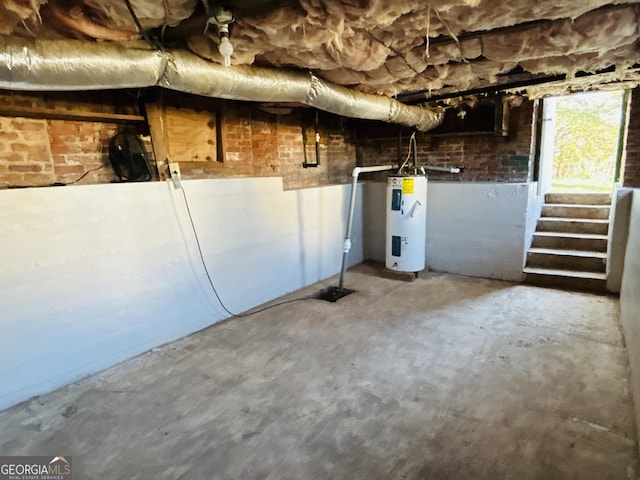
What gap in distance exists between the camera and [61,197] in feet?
Answer: 7.43

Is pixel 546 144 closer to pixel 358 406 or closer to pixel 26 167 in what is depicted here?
pixel 358 406

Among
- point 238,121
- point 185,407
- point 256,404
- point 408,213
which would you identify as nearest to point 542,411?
point 256,404

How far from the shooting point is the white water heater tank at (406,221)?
4.22 m

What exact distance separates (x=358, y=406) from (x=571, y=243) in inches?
143

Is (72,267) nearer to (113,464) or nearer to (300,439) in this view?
(113,464)

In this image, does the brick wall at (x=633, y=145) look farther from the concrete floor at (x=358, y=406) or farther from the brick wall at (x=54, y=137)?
the brick wall at (x=54, y=137)

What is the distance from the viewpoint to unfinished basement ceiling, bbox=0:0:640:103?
5.53 feet

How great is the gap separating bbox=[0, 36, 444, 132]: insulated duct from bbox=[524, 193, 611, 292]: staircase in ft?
10.0

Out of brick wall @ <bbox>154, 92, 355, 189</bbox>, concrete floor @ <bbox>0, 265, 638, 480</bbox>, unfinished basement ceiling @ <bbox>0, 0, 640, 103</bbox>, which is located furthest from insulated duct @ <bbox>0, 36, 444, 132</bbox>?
concrete floor @ <bbox>0, 265, 638, 480</bbox>

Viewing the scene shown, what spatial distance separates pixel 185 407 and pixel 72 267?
3.62ft

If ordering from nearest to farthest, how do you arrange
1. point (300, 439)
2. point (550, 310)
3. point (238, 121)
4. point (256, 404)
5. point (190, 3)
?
point (190, 3), point (300, 439), point (256, 404), point (550, 310), point (238, 121)

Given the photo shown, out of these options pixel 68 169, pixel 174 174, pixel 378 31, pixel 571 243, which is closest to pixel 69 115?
pixel 68 169

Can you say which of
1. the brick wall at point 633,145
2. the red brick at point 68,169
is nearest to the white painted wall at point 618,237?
the brick wall at point 633,145
